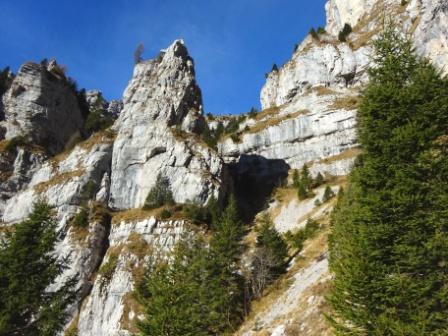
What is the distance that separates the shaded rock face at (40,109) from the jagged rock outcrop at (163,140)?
1953 centimetres

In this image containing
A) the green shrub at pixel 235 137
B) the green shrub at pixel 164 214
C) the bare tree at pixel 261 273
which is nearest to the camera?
the bare tree at pixel 261 273

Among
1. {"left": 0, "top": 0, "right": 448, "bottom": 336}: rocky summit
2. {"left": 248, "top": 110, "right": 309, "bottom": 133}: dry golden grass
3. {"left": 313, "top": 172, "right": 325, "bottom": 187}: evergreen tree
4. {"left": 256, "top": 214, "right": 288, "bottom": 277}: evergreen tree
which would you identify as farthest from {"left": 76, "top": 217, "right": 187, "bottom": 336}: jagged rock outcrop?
{"left": 248, "top": 110, "right": 309, "bottom": 133}: dry golden grass

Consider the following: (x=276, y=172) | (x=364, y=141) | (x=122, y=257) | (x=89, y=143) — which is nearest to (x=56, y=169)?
(x=89, y=143)

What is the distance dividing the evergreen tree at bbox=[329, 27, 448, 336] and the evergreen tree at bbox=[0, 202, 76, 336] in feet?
53.0

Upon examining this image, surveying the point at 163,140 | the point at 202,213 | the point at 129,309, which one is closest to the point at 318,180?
the point at 202,213

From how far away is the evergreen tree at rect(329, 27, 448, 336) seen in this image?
14016 mm

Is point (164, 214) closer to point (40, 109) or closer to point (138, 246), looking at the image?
point (138, 246)

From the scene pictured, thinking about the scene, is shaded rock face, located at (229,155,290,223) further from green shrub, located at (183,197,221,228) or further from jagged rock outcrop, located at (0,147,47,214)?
jagged rock outcrop, located at (0,147,47,214)

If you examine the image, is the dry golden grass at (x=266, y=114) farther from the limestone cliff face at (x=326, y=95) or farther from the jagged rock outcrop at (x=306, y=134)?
the jagged rock outcrop at (x=306, y=134)

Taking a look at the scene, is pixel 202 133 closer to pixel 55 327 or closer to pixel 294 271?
pixel 294 271

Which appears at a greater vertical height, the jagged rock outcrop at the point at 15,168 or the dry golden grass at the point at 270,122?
the dry golden grass at the point at 270,122

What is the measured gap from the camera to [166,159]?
81.9 meters

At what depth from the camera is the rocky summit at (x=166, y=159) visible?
196 ft

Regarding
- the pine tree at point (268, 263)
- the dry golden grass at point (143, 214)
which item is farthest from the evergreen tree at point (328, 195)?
the dry golden grass at point (143, 214)
